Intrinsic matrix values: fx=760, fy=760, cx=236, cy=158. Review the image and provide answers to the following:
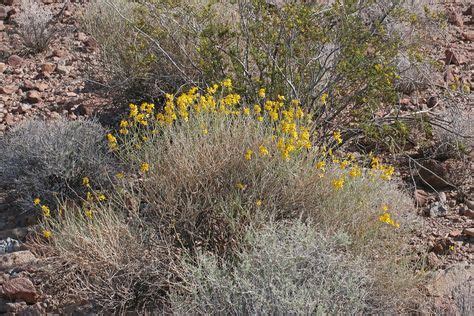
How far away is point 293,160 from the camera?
4.86m

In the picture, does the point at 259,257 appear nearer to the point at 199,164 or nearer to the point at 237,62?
the point at 199,164

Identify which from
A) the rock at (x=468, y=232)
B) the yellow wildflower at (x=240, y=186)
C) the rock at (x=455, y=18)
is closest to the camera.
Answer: the yellow wildflower at (x=240, y=186)

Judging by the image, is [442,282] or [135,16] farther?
[135,16]

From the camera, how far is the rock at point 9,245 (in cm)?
546

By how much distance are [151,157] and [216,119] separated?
0.51 meters

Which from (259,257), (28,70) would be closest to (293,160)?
(259,257)

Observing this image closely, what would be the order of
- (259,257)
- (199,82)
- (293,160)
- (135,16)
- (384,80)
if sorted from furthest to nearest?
(135,16), (199,82), (384,80), (293,160), (259,257)

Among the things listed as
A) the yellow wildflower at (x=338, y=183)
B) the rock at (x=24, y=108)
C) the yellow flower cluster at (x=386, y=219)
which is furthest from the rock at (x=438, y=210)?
the rock at (x=24, y=108)

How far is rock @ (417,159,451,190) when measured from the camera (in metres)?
6.25

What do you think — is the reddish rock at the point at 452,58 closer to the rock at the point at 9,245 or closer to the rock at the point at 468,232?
the rock at the point at 468,232

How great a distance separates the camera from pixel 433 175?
250 inches

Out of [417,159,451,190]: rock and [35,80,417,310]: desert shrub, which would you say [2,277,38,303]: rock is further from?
[417,159,451,190]: rock

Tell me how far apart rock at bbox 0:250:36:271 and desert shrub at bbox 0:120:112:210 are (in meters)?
0.67

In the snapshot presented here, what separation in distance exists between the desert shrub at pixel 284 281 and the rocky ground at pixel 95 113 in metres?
0.66
